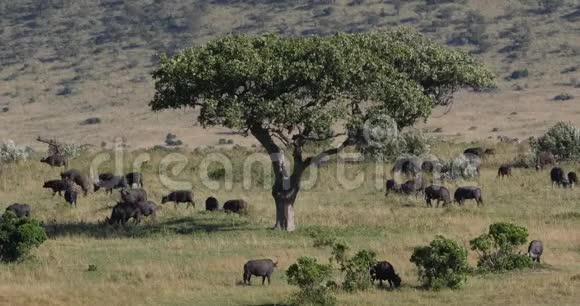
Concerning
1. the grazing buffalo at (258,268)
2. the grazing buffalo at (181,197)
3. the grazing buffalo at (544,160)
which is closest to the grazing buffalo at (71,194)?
the grazing buffalo at (181,197)

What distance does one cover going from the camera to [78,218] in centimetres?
3659

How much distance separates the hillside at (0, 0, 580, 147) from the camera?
299 feet

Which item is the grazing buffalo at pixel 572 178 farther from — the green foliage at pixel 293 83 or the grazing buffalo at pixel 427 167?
the green foliage at pixel 293 83

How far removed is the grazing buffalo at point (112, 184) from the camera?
1674 inches

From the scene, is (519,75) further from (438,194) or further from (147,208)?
(147,208)

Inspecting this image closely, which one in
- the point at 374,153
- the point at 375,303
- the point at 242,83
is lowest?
the point at 375,303

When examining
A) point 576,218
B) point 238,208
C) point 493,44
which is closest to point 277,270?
point 238,208

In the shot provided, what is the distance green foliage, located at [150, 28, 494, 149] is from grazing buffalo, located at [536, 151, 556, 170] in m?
15.7

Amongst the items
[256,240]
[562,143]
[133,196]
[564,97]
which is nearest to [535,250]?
[256,240]

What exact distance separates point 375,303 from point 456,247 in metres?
3.19

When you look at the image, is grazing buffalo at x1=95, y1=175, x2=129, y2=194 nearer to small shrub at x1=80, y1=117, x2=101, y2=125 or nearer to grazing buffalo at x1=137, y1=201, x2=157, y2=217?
grazing buffalo at x1=137, y1=201, x2=157, y2=217

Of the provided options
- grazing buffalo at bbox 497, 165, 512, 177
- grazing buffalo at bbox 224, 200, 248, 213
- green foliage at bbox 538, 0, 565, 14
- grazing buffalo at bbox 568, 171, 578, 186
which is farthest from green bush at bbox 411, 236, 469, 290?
green foliage at bbox 538, 0, 565, 14

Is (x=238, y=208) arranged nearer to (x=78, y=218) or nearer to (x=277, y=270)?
(x=78, y=218)

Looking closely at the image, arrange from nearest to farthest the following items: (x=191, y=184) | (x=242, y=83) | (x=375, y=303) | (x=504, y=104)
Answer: (x=375, y=303) → (x=242, y=83) → (x=191, y=184) → (x=504, y=104)
